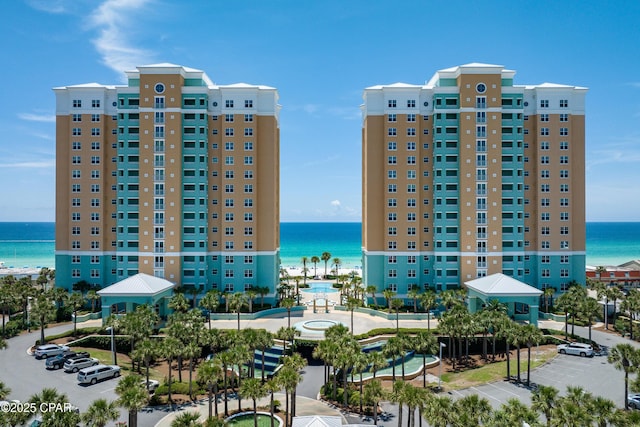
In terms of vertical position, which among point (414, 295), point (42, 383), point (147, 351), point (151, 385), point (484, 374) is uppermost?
point (414, 295)

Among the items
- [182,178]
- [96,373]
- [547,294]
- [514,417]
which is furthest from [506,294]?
[182,178]

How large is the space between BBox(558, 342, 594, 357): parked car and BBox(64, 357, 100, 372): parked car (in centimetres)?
4994

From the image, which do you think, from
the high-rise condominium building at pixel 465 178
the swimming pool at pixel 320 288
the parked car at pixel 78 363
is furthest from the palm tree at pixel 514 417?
the swimming pool at pixel 320 288

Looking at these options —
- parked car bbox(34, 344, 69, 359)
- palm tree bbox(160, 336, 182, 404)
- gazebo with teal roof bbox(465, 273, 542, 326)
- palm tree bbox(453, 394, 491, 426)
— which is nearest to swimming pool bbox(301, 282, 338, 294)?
gazebo with teal roof bbox(465, 273, 542, 326)

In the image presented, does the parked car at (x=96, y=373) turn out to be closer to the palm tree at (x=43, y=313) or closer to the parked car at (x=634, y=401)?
the palm tree at (x=43, y=313)

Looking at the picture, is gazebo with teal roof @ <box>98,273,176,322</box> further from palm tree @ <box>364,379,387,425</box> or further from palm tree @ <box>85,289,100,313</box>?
palm tree @ <box>364,379,387,425</box>

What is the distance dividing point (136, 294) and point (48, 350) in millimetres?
12530

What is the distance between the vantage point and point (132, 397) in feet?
83.7

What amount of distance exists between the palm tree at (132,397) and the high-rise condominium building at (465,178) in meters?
44.1

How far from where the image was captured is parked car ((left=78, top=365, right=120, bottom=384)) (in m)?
37.2

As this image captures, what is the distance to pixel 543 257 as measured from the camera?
65.5m

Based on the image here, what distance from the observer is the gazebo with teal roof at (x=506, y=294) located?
179ft

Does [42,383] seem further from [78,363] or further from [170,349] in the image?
[170,349]

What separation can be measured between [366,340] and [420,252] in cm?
2168
